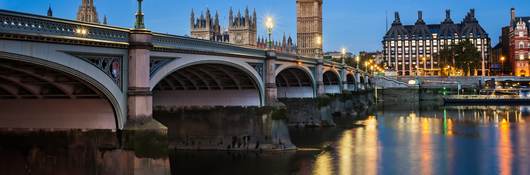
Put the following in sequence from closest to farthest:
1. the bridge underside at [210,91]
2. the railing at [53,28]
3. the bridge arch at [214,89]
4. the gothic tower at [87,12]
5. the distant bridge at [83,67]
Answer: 1. the railing at [53,28]
2. the distant bridge at [83,67]
3. the bridge arch at [214,89]
4. the bridge underside at [210,91]
5. the gothic tower at [87,12]

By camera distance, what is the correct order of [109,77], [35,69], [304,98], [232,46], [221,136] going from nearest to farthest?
1. [35,69]
2. [109,77]
3. [232,46]
4. [221,136]
5. [304,98]

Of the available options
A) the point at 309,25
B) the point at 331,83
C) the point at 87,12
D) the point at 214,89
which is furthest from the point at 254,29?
the point at 214,89

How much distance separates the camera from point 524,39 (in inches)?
5595

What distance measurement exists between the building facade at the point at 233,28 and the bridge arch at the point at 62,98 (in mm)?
127357

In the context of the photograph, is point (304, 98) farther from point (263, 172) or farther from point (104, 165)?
point (104, 165)

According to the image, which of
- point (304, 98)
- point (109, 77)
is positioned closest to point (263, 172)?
point (109, 77)

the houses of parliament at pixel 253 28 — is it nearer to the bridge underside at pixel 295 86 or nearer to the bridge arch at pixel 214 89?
the bridge underside at pixel 295 86

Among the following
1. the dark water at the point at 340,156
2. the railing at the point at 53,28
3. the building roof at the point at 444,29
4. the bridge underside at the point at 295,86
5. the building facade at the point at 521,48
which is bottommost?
the dark water at the point at 340,156

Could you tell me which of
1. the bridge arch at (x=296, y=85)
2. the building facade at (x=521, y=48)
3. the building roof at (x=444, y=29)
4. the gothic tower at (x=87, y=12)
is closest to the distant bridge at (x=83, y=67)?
the bridge arch at (x=296, y=85)

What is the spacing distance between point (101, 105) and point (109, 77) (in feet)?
6.38

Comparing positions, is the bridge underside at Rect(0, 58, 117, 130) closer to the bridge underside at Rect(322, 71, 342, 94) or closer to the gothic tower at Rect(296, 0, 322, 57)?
the bridge underside at Rect(322, 71, 342, 94)

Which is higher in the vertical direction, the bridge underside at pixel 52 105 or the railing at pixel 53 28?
the railing at pixel 53 28

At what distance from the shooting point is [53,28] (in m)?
18.1

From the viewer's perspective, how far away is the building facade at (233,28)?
151 metres
